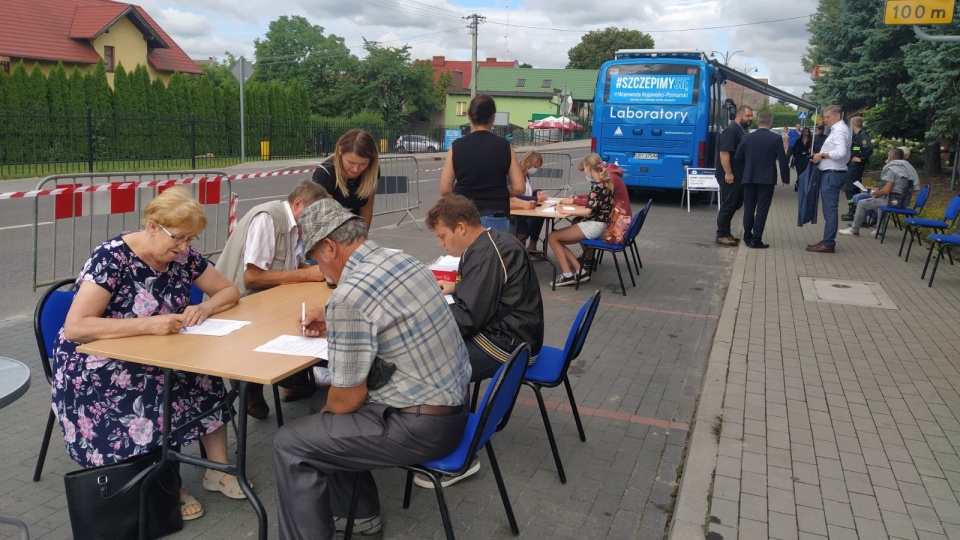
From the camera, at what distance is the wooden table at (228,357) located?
2889mm

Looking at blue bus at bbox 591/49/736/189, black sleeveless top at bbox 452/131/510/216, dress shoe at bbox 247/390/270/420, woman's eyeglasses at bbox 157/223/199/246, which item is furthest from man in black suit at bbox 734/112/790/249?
woman's eyeglasses at bbox 157/223/199/246

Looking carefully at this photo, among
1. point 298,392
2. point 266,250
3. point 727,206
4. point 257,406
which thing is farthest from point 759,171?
point 257,406

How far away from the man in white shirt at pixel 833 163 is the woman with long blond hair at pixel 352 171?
24.7 ft

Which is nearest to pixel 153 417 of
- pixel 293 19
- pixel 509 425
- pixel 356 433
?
pixel 356 433

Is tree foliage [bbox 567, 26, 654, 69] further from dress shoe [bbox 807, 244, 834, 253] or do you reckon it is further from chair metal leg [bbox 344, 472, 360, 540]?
chair metal leg [bbox 344, 472, 360, 540]

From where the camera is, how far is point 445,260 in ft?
16.1

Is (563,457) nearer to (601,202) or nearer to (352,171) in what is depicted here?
(352,171)

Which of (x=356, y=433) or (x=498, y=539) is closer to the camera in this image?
(x=356, y=433)

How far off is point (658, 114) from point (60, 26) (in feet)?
99.4

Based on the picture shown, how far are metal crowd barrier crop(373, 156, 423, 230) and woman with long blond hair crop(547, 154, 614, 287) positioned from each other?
4100mm

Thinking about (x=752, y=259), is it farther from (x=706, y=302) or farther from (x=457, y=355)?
(x=457, y=355)

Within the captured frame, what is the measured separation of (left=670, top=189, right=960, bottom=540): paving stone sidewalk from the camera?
137 inches

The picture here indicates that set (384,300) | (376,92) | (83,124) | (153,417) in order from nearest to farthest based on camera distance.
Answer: (384,300)
(153,417)
(83,124)
(376,92)

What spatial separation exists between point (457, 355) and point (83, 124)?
24.5 meters
